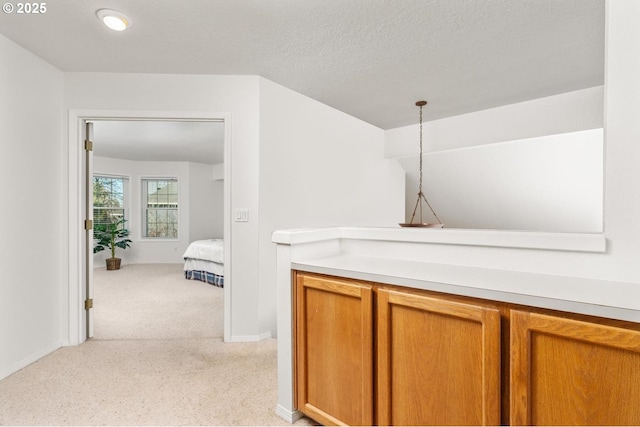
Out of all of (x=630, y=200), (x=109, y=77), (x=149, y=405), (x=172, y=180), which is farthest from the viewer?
(x=172, y=180)

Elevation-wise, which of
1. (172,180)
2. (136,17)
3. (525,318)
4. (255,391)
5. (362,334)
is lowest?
(255,391)

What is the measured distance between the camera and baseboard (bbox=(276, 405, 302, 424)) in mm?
1624

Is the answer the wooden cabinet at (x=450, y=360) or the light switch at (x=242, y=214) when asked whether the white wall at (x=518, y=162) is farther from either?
the wooden cabinet at (x=450, y=360)

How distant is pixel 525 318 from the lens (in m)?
0.98

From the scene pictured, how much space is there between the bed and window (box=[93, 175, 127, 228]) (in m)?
2.69

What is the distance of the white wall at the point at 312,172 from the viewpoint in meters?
2.83

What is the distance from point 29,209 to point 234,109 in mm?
1730

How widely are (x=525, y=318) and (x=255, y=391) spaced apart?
1.63 meters

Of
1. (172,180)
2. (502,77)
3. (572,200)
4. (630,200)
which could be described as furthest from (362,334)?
(172,180)

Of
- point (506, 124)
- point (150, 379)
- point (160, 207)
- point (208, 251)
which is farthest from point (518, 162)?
point (160, 207)

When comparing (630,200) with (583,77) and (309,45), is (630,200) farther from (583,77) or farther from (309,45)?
(583,77)

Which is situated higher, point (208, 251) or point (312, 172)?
point (312, 172)

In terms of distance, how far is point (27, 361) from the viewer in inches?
89.4

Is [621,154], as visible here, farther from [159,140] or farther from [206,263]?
[159,140]
